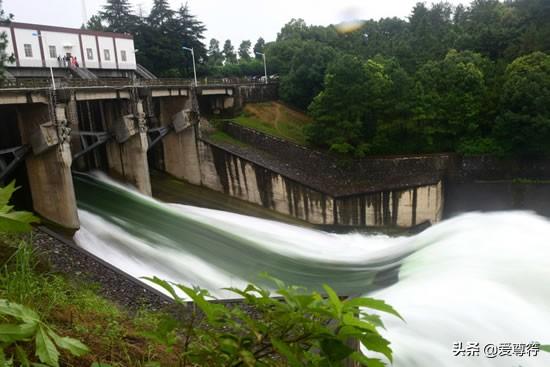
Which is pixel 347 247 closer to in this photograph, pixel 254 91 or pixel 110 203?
pixel 110 203

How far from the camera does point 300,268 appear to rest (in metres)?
15.4

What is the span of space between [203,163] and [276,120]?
6.24 metres

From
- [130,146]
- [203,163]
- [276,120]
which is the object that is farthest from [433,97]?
[130,146]

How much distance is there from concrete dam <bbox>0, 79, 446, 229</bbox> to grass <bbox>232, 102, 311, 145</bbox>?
5.17 ft

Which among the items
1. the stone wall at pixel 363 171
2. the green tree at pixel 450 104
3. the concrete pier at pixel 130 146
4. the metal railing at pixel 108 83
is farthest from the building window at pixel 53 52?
the green tree at pixel 450 104

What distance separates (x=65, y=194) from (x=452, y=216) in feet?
52.3

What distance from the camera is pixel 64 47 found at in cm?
2852

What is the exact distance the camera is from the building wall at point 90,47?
98.7 ft

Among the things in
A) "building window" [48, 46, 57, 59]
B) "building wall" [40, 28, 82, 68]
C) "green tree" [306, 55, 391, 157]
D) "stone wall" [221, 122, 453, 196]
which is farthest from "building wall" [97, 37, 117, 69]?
"green tree" [306, 55, 391, 157]

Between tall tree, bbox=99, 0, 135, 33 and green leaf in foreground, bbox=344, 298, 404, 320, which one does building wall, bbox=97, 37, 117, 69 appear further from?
green leaf in foreground, bbox=344, 298, 404, 320

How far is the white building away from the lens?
25.7 metres

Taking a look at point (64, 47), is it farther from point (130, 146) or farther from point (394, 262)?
point (394, 262)

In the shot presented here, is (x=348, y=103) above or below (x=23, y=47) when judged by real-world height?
below

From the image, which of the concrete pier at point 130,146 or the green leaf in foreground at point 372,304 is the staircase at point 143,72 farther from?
the green leaf in foreground at point 372,304
